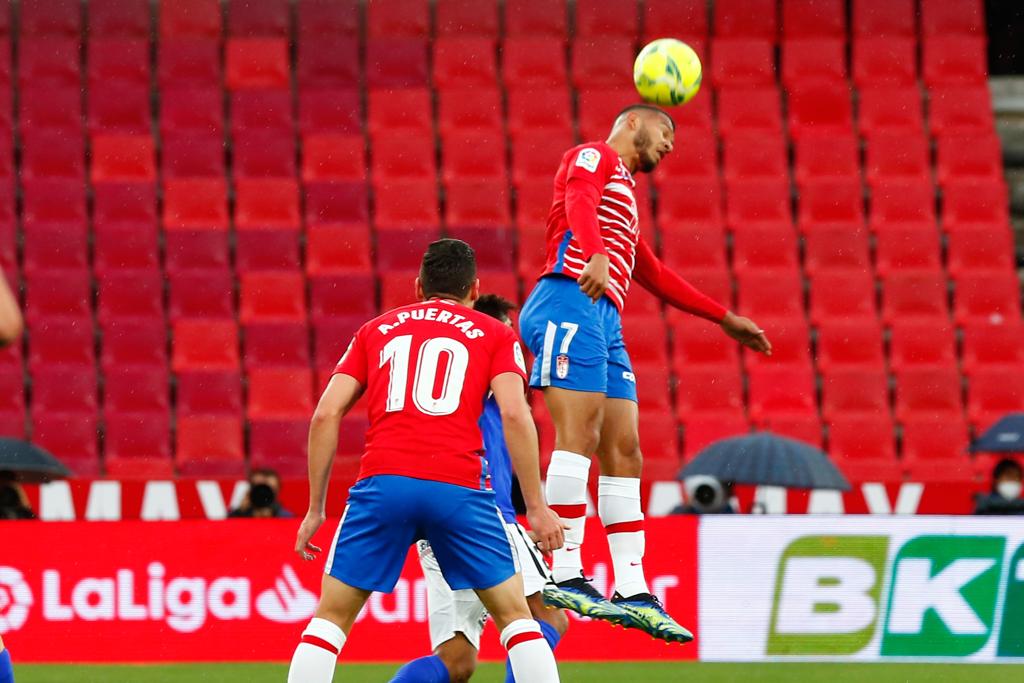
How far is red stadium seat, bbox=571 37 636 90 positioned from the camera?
15.1 metres

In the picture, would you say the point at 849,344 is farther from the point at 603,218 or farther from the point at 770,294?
the point at 603,218

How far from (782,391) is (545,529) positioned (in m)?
8.28

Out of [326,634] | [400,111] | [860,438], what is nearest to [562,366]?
[326,634]

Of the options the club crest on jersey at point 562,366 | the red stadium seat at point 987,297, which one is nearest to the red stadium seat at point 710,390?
the red stadium seat at point 987,297

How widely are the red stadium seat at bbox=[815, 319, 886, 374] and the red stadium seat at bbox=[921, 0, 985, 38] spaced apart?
3.53m

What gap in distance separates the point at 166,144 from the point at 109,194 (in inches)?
26.7

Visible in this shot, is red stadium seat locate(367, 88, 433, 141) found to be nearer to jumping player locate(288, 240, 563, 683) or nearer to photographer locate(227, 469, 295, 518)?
photographer locate(227, 469, 295, 518)

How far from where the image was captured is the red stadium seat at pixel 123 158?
1422 centimetres

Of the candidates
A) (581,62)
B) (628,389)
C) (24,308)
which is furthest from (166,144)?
(628,389)

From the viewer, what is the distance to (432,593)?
5.85 m

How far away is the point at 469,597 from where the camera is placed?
5793 mm

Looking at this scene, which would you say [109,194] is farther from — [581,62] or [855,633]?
[855,633]

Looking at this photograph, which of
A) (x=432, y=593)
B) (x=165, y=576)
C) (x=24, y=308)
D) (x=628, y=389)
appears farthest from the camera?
(x=24, y=308)

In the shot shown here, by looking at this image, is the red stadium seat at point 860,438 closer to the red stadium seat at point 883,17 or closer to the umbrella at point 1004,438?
the umbrella at point 1004,438
